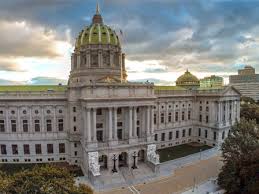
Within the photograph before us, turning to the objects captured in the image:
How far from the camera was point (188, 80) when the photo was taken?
92.4 m

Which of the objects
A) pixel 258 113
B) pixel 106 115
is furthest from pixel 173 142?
pixel 258 113

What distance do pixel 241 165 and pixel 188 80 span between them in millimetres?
59178

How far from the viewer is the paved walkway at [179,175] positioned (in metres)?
41.7

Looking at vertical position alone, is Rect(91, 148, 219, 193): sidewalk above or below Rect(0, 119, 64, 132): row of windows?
below

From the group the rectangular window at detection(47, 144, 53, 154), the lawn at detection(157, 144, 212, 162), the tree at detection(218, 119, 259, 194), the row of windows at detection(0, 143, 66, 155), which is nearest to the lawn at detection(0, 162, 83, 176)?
the row of windows at detection(0, 143, 66, 155)

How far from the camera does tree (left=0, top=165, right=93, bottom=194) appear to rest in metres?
24.5

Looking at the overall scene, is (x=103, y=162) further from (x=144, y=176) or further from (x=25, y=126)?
(x=25, y=126)

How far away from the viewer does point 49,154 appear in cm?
5512

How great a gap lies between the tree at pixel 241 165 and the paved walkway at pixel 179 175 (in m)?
6.56

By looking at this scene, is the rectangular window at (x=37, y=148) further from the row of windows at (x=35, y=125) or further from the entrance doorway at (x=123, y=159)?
the entrance doorway at (x=123, y=159)

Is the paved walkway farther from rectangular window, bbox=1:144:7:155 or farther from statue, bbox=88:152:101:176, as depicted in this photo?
rectangular window, bbox=1:144:7:155

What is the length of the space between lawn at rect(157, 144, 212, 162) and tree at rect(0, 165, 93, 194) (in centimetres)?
3424

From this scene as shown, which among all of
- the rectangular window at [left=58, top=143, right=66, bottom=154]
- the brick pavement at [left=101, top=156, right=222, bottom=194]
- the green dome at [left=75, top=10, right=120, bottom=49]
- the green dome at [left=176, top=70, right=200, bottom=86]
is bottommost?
the brick pavement at [left=101, top=156, right=222, bottom=194]

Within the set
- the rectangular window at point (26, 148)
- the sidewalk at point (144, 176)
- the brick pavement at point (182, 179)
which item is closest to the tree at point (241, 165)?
the brick pavement at point (182, 179)
